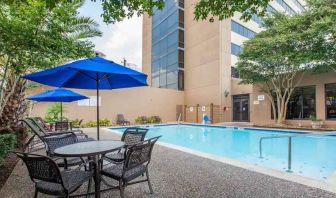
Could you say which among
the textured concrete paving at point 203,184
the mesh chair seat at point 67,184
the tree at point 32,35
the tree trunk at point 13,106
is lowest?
the textured concrete paving at point 203,184

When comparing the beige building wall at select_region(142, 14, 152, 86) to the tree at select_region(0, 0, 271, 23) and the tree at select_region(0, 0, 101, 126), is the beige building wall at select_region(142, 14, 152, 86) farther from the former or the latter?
the tree at select_region(0, 0, 271, 23)

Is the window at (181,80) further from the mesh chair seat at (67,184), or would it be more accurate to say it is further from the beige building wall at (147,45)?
the mesh chair seat at (67,184)

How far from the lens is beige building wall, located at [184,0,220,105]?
1819cm

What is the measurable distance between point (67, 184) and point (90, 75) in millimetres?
2199

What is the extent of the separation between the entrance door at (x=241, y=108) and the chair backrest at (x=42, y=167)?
17089 mm

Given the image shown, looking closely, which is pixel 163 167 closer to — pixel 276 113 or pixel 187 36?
pixel 276 113

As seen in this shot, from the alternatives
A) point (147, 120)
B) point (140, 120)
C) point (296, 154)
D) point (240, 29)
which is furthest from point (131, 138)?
point (240, 29)

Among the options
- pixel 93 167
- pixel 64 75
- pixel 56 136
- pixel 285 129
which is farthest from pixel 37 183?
pixel 285 129

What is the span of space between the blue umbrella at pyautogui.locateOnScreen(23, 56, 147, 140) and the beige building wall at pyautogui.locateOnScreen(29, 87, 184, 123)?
10.5 m

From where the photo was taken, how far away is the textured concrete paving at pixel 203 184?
3.24 metres

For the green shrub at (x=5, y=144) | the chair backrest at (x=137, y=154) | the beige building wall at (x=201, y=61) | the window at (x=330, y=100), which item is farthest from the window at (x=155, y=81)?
the chair backrest at (x=137, y=154)

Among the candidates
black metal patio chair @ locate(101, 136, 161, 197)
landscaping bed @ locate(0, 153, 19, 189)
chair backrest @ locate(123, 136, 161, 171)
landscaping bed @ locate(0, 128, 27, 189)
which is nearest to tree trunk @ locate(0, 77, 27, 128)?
landscaping bed @ locate(0, 128, 27, 189)

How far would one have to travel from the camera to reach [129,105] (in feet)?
57.9

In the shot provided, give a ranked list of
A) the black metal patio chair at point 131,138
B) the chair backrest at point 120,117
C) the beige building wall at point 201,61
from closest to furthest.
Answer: the black metal patio chair at point 131,138, the chair backrest at point 120,117, the beige building wall at point 201,61
